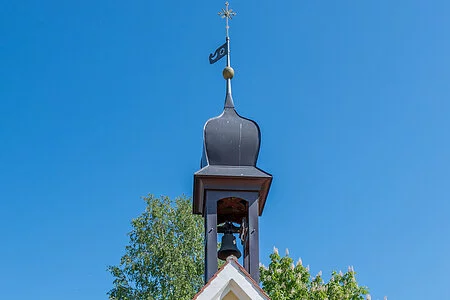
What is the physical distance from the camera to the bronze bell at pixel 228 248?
10633 mm

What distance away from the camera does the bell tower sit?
989cm

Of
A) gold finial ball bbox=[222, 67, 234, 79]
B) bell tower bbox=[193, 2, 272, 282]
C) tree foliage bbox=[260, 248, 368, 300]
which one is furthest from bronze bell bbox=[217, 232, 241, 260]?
tree foliage bbox=[260, 248, 368, 300]

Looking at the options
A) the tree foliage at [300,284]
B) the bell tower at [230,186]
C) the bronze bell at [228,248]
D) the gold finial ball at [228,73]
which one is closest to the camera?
the bell tower at [230,186]

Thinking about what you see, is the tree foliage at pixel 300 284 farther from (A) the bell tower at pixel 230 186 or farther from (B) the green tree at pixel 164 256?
(A) the bell tower at pixel 230 186

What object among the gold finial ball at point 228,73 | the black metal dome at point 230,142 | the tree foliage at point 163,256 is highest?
the tree foliage at point 163,256

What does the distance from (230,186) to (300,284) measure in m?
11.8

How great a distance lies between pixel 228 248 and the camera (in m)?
10.6

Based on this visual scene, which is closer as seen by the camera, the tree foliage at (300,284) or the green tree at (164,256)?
the tree foliage at (300,284)

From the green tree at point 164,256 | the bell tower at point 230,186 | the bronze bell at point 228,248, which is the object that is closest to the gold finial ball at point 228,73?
the bell tower at point 230,186

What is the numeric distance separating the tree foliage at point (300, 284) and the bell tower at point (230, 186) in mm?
9930

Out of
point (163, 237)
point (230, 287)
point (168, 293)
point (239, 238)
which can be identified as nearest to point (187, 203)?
→ point (163, 237)

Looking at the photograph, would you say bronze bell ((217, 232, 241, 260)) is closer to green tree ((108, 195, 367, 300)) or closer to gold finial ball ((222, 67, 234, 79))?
gold finial ball ((222, 67, 234, 79))

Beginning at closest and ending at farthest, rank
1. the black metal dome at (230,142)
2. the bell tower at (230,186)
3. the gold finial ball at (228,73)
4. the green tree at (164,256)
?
the bell tower at (230,186), the black metal dome at (230,142), the gold finial ball at (228,73), the green tree at (164,256)

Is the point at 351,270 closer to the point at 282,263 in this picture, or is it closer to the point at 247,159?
the point at 282,263
